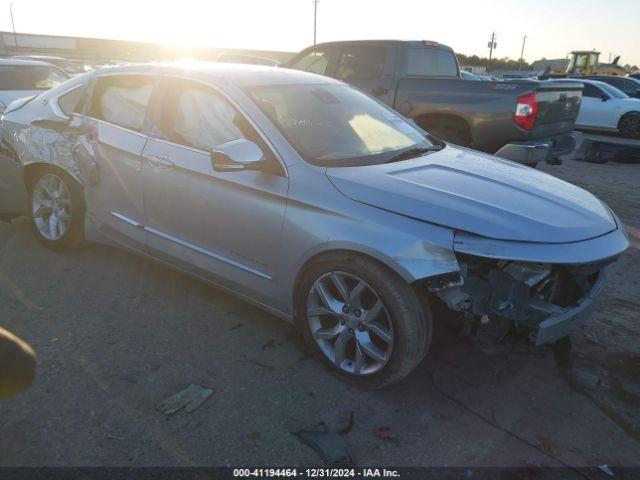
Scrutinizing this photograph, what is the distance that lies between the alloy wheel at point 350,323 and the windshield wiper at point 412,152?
92 cm

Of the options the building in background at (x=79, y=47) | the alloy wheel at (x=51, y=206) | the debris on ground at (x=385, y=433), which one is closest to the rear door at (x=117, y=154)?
the alloy wheel at (x=51, y=206)

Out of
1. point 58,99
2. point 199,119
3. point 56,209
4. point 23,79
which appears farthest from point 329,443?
point 23,79

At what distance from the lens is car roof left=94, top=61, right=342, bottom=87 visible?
11.0 feet

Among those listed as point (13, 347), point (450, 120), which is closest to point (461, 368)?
point (13, 347)

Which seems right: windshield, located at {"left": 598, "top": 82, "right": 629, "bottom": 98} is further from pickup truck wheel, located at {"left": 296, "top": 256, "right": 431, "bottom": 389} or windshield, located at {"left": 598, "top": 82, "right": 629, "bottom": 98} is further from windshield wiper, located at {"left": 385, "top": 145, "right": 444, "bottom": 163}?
pickup truck wheel, located at {"left": 296, "top": 256, "right": 431, "bottom": 389}

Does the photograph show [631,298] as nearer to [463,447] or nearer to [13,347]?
[463,447]

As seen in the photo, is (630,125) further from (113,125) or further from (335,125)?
(113,125)

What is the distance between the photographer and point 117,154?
12.1 feet

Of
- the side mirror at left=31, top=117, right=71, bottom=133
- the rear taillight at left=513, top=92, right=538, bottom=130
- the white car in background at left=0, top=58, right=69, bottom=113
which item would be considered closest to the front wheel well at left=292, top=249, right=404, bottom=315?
the side mirror at left=31, top=117, right=71, bottom=133

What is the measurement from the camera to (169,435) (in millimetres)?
2455

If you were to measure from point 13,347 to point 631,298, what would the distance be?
424cm

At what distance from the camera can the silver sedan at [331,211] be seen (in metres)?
2.52

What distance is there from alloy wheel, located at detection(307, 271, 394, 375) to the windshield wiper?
0.92m

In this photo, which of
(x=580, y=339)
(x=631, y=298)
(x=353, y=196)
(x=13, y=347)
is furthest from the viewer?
(x=631, y=298)
